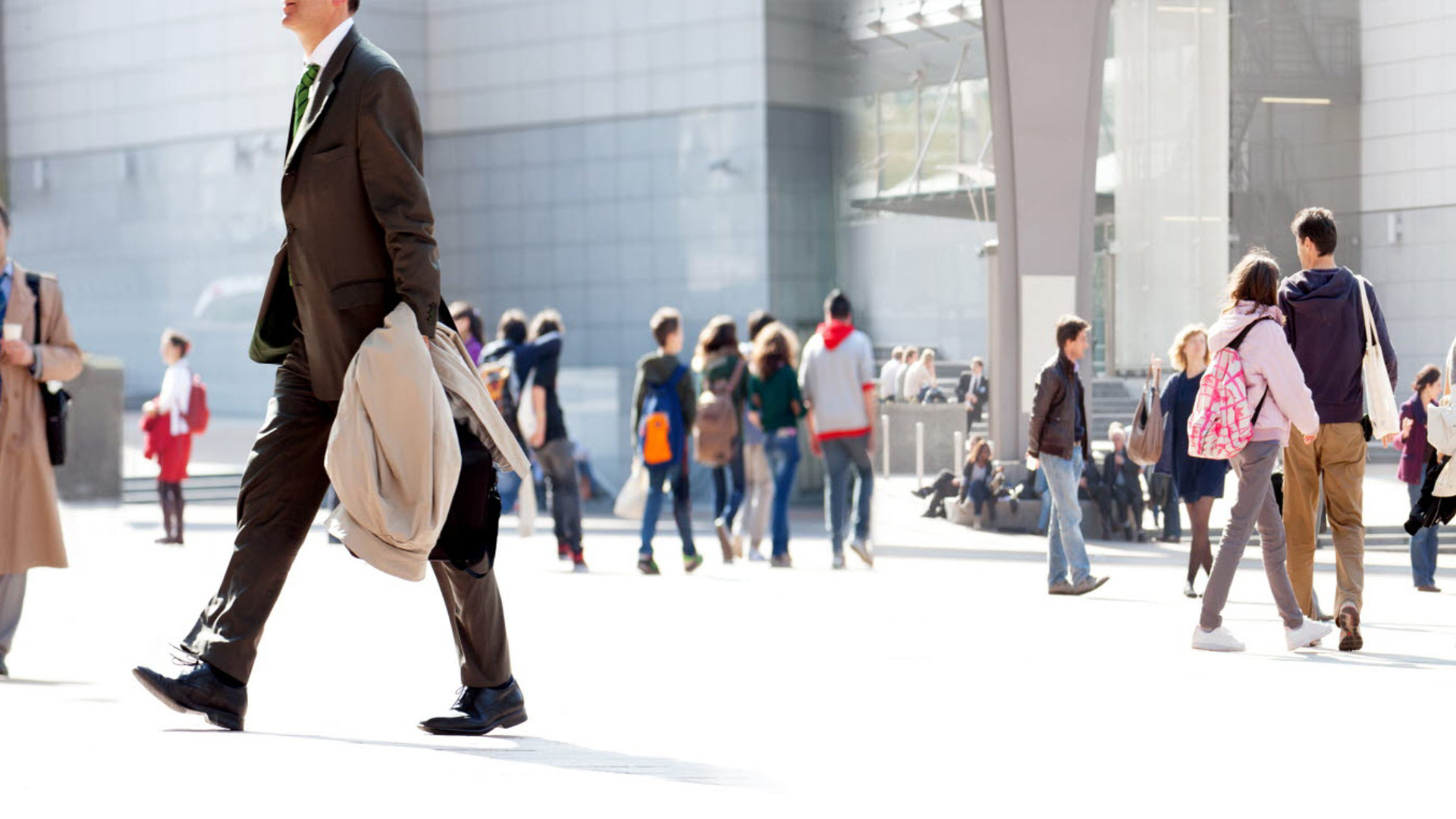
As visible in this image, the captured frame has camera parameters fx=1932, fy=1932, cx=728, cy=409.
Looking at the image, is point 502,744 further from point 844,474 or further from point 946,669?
point 844,474

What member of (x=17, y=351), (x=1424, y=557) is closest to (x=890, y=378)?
(x=1424, y=557)

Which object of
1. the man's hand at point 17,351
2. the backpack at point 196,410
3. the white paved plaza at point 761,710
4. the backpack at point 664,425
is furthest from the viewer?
the backpack at point 196,410

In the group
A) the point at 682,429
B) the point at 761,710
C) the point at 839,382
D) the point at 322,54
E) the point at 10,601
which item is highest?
the point at 322,54

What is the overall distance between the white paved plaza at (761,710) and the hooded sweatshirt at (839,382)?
6.65ft

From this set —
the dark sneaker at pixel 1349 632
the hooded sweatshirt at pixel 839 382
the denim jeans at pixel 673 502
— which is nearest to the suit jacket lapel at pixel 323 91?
the dark sneaker at pixel 1349 632

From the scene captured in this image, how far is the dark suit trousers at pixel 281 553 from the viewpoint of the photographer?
5469 millimetres

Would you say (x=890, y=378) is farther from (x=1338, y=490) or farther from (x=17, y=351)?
(x=17, y=351)

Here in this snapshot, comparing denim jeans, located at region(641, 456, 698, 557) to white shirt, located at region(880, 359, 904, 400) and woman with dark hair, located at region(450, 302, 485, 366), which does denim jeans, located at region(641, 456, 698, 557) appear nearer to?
woman with dark hair, located at region(450, 302, 485, 366)

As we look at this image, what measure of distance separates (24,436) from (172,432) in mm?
9478

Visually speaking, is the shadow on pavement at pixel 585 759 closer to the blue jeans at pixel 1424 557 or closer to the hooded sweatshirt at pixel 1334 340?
the hooded sweatshirt at pixel 1334 340

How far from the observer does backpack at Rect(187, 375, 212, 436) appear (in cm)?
1697

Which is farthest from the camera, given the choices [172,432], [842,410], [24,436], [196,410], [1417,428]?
[196,410]

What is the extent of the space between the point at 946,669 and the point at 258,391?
23541 mm

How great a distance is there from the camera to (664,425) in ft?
42.7
